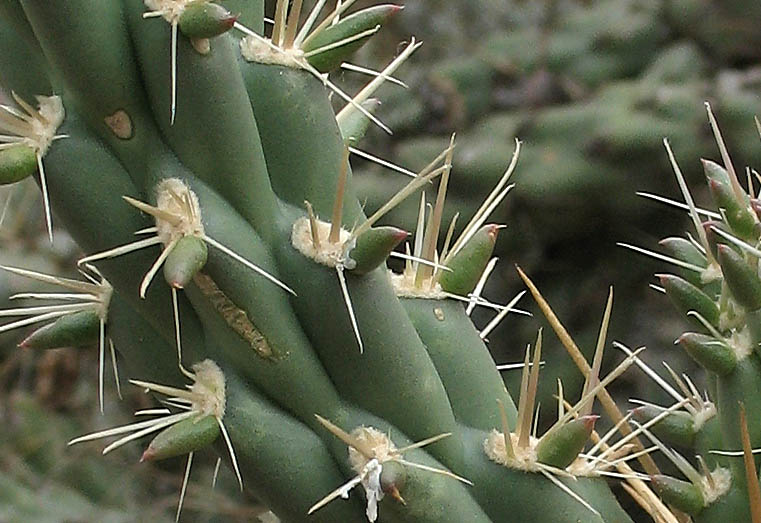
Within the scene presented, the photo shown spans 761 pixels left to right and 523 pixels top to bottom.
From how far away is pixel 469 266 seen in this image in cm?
67

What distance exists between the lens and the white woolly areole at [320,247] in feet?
1.89

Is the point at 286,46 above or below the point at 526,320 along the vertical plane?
above

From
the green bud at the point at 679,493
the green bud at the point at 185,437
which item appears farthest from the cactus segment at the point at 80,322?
the green bud at the point at 679,493

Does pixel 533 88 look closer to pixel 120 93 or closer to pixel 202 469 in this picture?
pixel 202 469

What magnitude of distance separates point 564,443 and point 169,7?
34 cm

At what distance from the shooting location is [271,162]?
59cm

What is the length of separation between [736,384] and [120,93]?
17.1 inches

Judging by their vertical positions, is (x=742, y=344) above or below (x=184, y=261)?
below

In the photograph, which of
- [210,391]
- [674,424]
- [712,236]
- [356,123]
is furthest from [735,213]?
[210,391]

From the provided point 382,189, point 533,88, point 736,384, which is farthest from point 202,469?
point 736,384

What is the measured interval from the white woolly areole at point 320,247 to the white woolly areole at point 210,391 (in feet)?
0.28

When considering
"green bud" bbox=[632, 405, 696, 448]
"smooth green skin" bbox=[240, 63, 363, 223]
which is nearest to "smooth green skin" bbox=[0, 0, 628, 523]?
"smooth green skin" bbox=[240, 63, 363, 223]

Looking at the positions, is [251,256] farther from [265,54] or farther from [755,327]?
[755,327]

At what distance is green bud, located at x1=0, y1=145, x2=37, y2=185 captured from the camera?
533 mm
